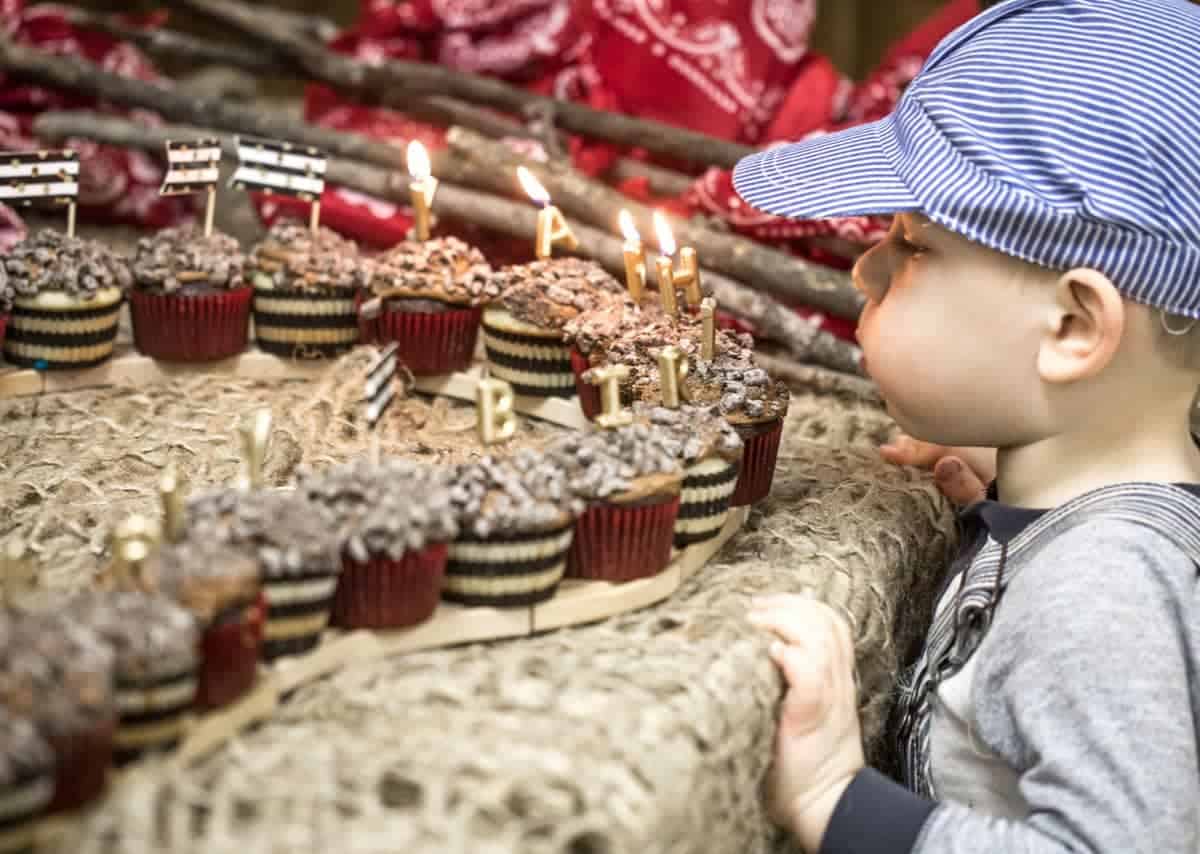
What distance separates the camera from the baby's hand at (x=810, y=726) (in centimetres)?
123

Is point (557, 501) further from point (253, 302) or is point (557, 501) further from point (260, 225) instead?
point (260, 225)

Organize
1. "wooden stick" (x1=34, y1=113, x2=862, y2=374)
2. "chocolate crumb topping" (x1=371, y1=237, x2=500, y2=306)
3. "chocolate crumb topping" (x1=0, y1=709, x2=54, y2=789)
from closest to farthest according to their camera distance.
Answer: "chocolate crumb topping" (x1=0, y1=709, x2=54, y2=789)
"chocolate crumb topping" (x1=371, y1=237, x2=500, y2=306)
"wooden stick" (x1=34, y1=113, x2=862, y2=374)

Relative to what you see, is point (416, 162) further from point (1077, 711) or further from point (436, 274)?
point (1077, 711)

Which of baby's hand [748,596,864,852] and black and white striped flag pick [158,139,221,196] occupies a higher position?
black and white striped flag pick [158,139,221,196]

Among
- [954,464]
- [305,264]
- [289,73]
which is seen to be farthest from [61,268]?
[289,73]

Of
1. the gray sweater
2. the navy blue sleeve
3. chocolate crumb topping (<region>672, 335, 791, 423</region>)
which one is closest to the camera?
the gray sweater

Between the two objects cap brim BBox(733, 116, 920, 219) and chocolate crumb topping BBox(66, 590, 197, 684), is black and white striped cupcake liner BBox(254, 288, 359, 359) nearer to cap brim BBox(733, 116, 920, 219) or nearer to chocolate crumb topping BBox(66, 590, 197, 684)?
cap brim BBox(733, 116, 920, 219)

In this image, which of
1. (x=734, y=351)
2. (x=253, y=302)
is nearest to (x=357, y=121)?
(x=253, y=302)

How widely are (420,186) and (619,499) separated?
0.71m

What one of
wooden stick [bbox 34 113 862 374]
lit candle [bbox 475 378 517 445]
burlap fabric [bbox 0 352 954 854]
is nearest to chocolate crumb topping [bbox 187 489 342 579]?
burlap fabric [bbox 0 352 954 854]

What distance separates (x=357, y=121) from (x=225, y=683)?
6.64 ft

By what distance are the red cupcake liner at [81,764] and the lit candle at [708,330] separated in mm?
798

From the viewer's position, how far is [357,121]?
9.32 feet

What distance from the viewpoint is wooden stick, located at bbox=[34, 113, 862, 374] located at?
86.0 inches
